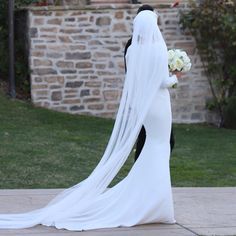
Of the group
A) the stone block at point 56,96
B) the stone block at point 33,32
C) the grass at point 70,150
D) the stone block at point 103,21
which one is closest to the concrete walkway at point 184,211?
the grass at point 70,150

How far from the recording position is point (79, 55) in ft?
53.4

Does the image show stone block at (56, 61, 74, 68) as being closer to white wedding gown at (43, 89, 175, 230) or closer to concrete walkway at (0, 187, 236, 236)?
concrete walkway at (0, 187, 236, 236)

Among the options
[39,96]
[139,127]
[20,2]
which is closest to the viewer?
[139,127]

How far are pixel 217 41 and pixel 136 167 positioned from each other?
9.75 m

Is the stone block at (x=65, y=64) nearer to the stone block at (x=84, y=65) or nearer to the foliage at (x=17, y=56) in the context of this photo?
the stone block at (x=84, y=65)

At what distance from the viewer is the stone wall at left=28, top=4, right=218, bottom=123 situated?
52.9 feet

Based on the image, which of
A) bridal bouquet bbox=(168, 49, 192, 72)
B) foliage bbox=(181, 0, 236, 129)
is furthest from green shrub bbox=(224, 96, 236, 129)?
bridal bouquet bbox=(168, 49, 192, 72)

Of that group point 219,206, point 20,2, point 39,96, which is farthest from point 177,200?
point 20,2

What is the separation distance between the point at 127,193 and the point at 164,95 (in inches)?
39.4

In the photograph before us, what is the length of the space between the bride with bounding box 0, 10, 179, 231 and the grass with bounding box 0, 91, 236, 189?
7.05ft

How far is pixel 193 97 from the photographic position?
17.0 metres

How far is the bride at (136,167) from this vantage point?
7.31 m

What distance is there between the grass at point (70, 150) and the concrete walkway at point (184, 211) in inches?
26.7

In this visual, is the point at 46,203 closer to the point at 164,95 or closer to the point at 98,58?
the point at 164,95
